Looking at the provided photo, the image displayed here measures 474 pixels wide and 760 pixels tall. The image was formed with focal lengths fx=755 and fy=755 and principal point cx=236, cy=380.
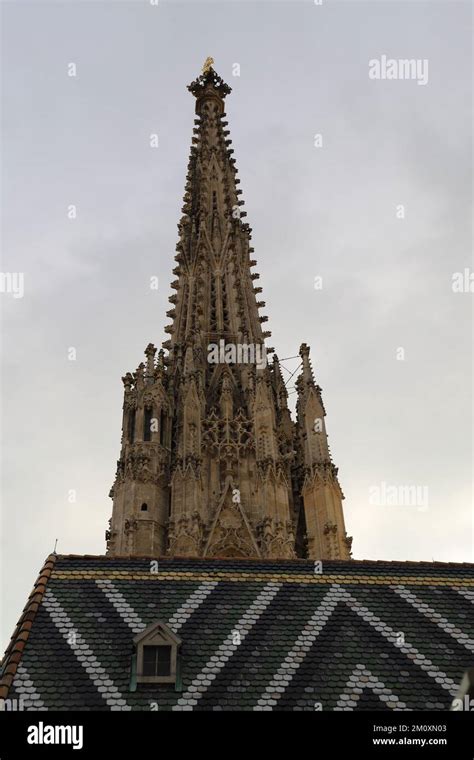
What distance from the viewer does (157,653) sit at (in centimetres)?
1292

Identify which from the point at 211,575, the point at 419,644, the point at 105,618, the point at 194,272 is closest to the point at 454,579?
the point at 419,644

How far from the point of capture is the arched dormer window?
32.9 m

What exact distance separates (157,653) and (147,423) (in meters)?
20.8

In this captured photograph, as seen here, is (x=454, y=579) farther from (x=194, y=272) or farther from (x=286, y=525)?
(x=194, y=272)

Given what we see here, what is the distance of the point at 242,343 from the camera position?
38.8 metres

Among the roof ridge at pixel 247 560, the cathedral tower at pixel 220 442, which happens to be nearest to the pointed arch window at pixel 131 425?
the cathedral tower at pixel 220 442

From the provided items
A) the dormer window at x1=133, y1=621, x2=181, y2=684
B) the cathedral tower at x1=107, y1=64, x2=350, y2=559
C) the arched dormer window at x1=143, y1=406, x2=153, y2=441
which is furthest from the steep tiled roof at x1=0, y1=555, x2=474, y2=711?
the arched dormer window at x1=143, y1=406, x2=153, y2=441

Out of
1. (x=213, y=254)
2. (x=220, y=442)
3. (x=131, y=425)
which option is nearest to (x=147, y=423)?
(x=131, y=425)

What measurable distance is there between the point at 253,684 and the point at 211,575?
11.3 feet

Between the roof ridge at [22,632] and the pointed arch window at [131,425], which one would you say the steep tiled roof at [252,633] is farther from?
the pointed arch window at [131,425]

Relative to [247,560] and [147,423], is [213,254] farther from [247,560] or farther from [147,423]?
[247,560]

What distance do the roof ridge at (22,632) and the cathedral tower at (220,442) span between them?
12.6m

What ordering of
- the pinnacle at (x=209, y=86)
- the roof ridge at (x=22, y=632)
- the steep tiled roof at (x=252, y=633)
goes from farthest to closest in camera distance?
the pinnacle at (x=209, y=86) → the steep tiled roof at (x=252, y=633) → the roof ridge at (x=22, y=632)

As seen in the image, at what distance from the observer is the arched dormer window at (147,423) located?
32906mm
